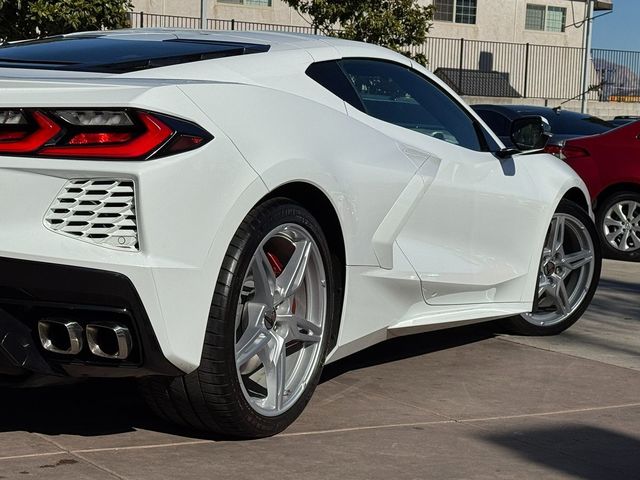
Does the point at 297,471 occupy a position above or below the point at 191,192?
below

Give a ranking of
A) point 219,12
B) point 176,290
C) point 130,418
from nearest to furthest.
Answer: point 176,290 → point 130,418 → point 219,12

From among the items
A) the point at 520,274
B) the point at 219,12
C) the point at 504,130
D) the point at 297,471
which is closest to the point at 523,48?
the point at 219,12

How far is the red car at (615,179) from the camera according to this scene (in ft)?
36.9

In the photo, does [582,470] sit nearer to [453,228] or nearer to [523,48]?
[453,228]

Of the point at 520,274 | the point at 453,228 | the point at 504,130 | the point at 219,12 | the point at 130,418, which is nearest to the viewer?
the point at 130,418

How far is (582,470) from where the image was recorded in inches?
164

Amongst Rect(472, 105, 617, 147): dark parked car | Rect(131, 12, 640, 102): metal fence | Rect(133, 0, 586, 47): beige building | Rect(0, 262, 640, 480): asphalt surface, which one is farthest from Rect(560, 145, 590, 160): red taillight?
Rect(133, 0, 586, 47): beige building

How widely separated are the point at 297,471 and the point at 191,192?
0.96 metres

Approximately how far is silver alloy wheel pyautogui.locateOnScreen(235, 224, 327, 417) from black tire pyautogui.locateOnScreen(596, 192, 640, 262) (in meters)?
7.15

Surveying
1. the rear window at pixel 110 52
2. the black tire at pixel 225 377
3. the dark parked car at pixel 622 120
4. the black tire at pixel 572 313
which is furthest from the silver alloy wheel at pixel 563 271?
the dark parked car at pixel 622 120

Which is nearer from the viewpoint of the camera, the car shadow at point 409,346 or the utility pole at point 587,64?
the car shadow at point 409,346

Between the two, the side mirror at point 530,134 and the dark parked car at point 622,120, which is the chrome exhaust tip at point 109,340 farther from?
the dark parked car at point 622,120

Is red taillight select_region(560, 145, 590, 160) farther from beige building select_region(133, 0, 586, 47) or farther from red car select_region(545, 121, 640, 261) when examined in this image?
beige building select_region(133, 0, 586, 47)

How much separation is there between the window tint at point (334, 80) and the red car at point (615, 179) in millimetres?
6657
